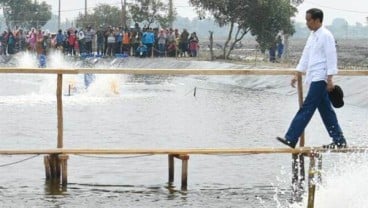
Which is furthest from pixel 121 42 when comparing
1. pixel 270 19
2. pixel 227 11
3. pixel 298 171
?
pixel 298 171

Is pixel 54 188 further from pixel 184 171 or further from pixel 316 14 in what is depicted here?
pixel 316 14

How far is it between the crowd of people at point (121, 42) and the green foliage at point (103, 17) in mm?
23170

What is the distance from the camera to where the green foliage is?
7644 cm

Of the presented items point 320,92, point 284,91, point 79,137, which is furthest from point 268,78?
point 320,92

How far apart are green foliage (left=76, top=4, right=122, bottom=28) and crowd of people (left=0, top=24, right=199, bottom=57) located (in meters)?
23.2

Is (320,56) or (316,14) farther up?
(316,14)

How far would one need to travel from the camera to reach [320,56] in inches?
429

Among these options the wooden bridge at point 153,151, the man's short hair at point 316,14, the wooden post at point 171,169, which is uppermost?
the man's short hair at point 316,14

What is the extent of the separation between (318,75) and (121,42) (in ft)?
123

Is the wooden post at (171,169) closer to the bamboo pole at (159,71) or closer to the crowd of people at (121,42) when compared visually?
the bamboo pole at (159,71)

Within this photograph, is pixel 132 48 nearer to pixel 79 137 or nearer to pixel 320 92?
pixel 79 137

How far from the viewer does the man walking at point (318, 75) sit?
10.8 m

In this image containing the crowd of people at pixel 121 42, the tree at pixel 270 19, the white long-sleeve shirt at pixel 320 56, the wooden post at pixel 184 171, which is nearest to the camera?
the white long-sleeve shirt at pixel 320 56

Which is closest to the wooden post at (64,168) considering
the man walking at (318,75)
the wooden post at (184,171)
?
the wooden post at (184,171)
